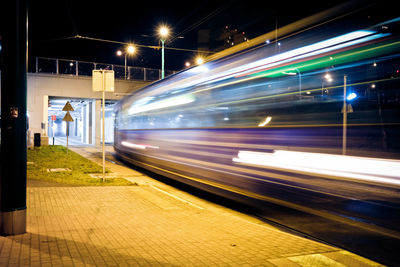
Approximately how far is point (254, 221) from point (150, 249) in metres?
2.64

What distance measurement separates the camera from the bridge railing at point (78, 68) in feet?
105

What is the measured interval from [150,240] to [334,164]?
2.85 metres

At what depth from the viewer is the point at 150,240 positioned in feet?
17.6

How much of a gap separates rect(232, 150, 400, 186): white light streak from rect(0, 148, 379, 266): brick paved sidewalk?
1.06 m

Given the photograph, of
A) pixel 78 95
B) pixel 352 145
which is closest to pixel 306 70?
pixel 352 145

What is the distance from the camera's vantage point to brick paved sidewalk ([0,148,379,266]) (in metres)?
4.55

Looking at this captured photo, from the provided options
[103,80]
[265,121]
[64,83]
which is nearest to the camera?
[265,121]

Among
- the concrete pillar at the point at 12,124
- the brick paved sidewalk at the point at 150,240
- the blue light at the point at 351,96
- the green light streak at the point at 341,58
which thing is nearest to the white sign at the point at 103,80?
the brick paved sidewalk at the point at 150,240

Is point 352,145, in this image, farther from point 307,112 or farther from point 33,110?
point 33,110

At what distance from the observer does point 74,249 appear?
486 cm

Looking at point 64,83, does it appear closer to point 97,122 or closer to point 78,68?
point 78,68

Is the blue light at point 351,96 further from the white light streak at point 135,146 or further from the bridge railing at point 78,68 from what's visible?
the bridge railing at point 78,68

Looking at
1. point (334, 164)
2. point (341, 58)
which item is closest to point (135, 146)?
point (334, 164)

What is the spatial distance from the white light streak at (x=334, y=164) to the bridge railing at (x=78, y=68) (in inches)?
1096
